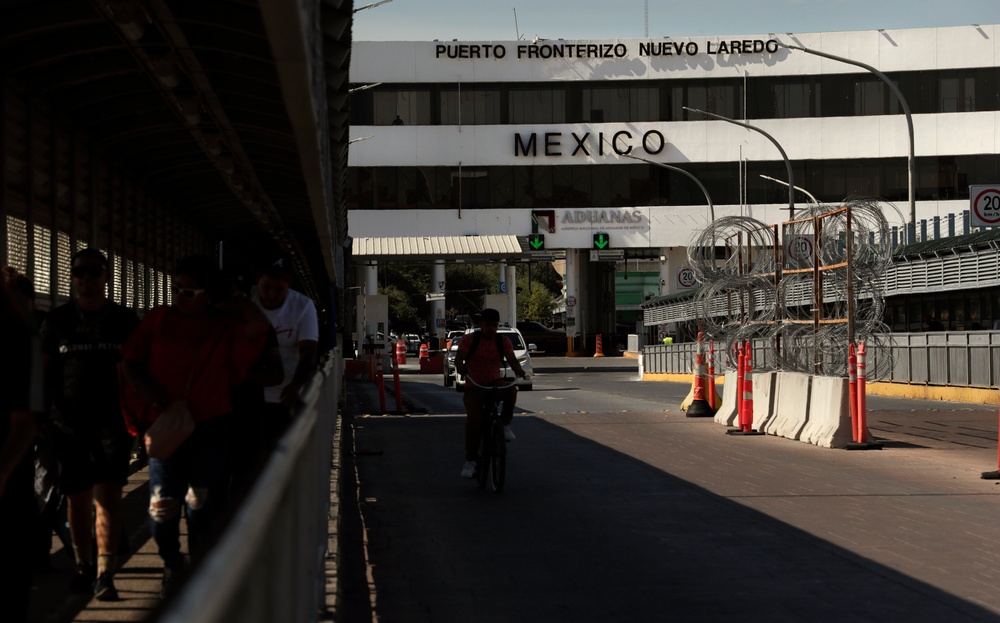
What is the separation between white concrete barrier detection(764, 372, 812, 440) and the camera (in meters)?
18.7

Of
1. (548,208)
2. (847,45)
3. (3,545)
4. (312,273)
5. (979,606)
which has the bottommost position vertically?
(979,606)

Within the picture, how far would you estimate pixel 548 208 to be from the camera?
71.2 meters

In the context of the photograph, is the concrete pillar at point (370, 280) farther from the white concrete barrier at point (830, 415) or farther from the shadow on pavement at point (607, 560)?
the shadow on pavement at point (607, 560)

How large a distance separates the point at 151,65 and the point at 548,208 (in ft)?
203

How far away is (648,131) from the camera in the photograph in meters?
70.6

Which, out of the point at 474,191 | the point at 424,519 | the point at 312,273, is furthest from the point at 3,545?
the point at 474,191

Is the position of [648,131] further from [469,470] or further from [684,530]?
[684,530]

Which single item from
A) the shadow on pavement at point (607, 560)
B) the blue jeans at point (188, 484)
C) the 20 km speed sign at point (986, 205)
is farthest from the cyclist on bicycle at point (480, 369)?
the 20 km speed sign at point (986, 205)

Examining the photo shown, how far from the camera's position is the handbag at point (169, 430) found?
6.63 m

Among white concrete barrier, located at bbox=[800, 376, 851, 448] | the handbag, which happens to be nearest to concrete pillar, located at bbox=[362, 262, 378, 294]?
white concrete barrier, located at bbox=[800, 376, 851, 448]

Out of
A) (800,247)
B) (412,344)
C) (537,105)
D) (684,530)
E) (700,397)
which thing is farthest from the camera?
(412,344)

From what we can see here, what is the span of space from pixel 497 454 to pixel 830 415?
6054 mm

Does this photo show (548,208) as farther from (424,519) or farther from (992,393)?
(424,519)

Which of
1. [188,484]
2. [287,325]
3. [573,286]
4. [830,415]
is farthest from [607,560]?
[573,286]
